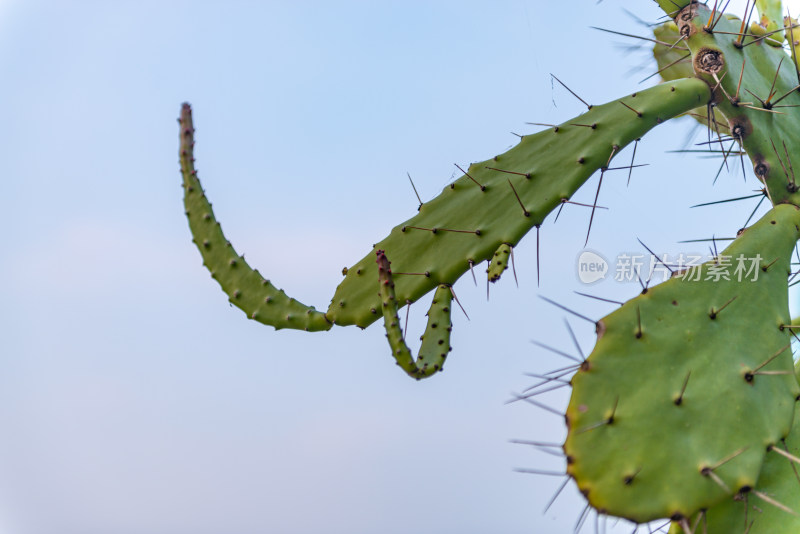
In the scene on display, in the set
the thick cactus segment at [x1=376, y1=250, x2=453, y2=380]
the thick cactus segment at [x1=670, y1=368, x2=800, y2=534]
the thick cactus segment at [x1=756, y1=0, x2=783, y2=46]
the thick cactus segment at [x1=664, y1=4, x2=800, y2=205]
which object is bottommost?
the thick cactus segment at [x1=670, y1=368, x2=800, y2=534]

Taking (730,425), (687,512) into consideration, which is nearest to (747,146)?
(730,425)

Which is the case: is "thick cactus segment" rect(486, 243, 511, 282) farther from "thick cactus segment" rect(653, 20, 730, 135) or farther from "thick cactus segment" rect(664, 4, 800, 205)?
"thick cactus segment" rect(653, 20, 730, 135)

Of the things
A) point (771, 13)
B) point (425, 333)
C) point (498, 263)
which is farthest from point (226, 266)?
point (771, 13)

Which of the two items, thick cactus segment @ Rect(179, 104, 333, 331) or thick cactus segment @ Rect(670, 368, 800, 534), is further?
thick cactus segment @ Rect(179, 104, 333, 331)

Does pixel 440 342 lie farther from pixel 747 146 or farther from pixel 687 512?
pixel 747 146

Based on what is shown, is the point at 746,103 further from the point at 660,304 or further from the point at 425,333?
the point at 425,333

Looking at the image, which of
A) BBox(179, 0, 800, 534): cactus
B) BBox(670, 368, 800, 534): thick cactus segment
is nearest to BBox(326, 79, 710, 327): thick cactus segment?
BBox(179, 0, 800, 534): cactus
